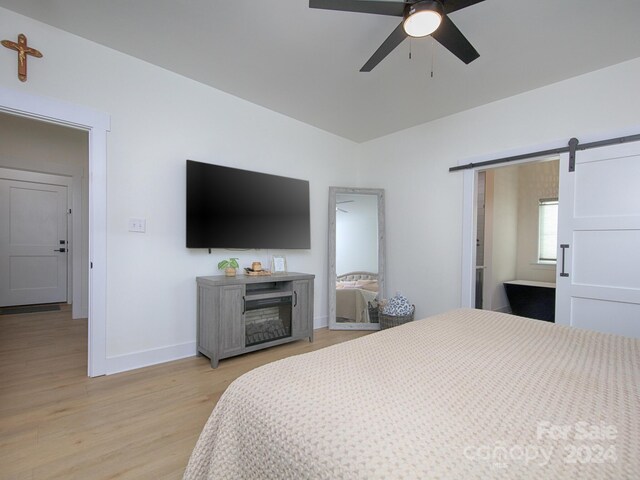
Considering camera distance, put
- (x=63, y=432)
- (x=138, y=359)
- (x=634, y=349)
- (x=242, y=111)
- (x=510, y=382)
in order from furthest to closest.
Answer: (x=242, y=111), (x=138, y=359), (x=63, y=432), (x=634, y=349), (x=510, y=382)

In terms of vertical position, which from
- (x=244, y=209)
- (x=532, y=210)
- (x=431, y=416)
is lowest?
(x=431, y=416)

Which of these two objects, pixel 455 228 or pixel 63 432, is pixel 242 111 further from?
pixel 63 432

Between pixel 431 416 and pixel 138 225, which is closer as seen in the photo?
pixel 431 416

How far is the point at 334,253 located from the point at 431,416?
316 centimetres

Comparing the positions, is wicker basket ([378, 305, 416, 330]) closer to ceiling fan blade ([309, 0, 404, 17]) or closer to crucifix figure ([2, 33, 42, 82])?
ceiling fan blade ([309, 0, 404, 17])

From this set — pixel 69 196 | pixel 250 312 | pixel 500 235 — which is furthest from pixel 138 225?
pixel 500 235

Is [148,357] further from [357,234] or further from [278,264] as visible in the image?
[357,234]

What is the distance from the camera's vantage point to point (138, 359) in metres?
2.51

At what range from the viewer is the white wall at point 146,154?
221 centimetres

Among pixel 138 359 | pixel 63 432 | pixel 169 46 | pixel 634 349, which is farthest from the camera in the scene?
pixel 138 359

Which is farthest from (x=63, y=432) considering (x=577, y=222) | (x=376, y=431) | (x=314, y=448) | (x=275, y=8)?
(x=577, y=222)

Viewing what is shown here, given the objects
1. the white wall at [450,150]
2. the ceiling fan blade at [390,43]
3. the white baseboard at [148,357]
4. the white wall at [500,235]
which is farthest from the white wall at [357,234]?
the ceiling fan blade at [390,43]

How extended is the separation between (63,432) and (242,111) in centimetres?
291

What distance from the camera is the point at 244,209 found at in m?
3.04
